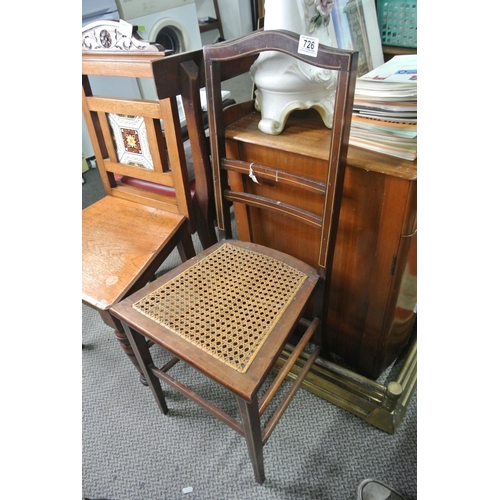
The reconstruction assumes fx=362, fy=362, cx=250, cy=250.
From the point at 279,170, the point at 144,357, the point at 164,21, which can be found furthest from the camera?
the point at 164,21

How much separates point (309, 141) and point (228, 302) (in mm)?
458

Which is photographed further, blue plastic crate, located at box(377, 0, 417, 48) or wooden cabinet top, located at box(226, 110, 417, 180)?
blue plastic crate, located at box(377, 0, 417, 48)

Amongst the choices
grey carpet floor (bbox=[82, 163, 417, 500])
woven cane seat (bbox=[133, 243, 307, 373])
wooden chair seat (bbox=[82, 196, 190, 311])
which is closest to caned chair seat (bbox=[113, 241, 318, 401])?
woven cane seat (bbox=[133, 243, 307, 373])

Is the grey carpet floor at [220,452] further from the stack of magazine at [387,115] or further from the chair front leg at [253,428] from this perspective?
the stack of magazine at [387,115]

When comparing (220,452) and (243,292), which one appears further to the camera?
(220,452)

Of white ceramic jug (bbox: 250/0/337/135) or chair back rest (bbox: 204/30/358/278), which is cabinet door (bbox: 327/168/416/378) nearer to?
chair back rest (bbox: 204/30/358/278)

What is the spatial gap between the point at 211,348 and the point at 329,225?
395 mm

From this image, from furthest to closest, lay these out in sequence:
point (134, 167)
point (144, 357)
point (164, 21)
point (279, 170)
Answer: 1. point (164, 21)
2. point (134, 167)
3. point (144, 357)
4. point (279, 170)

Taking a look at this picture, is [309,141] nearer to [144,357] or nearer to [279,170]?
[279,170]

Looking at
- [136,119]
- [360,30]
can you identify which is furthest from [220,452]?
[360,30]

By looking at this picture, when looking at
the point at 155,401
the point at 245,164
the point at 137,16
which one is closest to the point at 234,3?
the point at 137,16

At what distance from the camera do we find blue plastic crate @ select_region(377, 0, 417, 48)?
1128 mm

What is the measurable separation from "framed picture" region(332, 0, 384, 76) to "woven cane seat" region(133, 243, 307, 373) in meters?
0.67

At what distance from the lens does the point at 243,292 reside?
3.04ft
